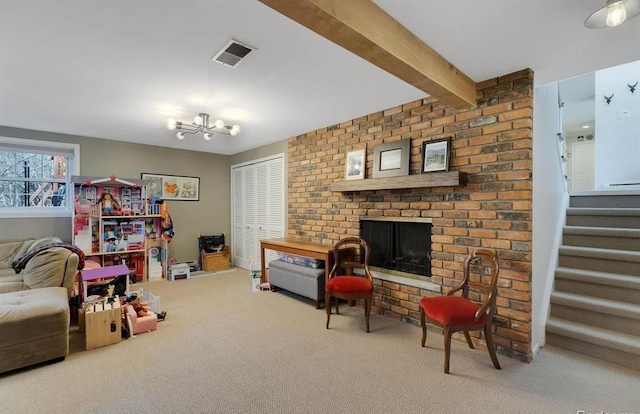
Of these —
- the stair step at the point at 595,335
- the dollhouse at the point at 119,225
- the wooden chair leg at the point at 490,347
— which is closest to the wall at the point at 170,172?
the dollhouse at the point at 119,225

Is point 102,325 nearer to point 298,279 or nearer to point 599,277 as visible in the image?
point 298,279

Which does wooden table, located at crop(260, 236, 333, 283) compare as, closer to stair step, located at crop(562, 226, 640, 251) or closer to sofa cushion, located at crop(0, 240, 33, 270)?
stair step, located at crop(562, 226, 640, 251)

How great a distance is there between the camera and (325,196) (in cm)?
407

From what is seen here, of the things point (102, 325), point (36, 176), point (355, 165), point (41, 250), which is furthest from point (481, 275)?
point (36, 176)

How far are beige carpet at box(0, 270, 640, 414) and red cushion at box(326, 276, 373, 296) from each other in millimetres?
390

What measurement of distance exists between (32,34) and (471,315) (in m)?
3.53

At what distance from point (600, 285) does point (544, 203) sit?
3.03ft

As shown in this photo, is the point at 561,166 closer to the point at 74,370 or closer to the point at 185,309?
the point at 185,309

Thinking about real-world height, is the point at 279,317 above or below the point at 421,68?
below

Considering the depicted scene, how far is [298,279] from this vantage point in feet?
12.3

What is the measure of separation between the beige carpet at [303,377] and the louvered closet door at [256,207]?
236 centimetres

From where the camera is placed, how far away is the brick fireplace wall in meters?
2.36

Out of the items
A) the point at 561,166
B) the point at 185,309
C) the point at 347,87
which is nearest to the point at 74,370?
the point at 185,309

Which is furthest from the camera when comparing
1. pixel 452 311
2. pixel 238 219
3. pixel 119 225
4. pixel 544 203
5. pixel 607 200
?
pixel 238 219
